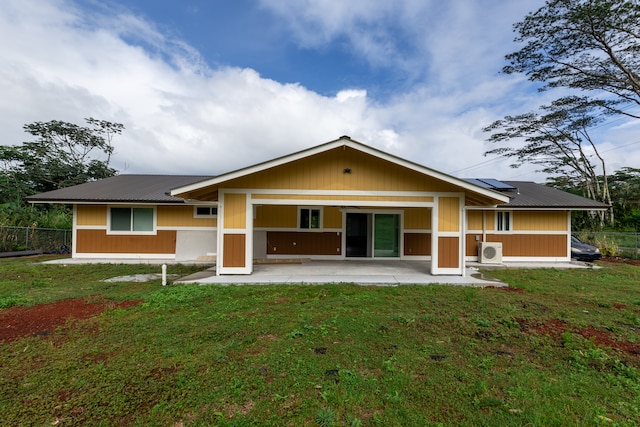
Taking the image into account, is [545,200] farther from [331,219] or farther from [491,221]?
[331,219]

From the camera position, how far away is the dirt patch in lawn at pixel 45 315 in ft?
13.5

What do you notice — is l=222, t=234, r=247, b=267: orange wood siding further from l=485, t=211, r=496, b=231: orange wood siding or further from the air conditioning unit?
l=485, t=211, r=496, b=231: orange wood siding

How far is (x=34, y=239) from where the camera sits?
13.1 meters

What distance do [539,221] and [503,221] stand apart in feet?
4.52

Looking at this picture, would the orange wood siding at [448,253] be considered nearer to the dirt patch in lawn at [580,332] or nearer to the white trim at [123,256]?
the dirt patch in lawn at [580,332]

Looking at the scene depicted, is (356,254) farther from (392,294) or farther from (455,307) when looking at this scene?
(455,307)

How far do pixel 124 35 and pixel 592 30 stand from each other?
2058cm

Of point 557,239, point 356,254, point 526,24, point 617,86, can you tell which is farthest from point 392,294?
point 617,86

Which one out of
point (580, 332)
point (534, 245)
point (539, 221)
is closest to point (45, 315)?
point (580, 332)

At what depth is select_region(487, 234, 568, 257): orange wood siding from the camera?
11125mm

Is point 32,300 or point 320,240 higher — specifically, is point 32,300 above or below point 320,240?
below

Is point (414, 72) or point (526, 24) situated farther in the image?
point (414, 72)

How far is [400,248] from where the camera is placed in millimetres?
11117

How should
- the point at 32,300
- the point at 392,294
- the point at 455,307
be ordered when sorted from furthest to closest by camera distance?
1. the point at 392,294
2. the point at 32,300
3. the point at 455,307
